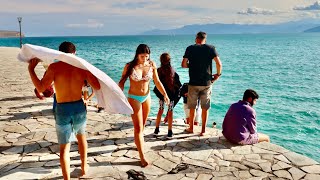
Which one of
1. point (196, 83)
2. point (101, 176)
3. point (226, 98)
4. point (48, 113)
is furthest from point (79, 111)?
point (226, 98)

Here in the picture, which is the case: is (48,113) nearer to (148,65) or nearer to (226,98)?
(148,65)

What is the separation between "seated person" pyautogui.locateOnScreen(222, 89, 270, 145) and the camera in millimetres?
6801

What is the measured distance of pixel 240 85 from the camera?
29109 millimetres

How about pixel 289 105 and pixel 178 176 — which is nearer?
pixel 178 176

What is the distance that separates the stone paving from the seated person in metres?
0.20

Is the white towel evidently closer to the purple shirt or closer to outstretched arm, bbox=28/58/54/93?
outstretched arm, bbox=28/58/54/93

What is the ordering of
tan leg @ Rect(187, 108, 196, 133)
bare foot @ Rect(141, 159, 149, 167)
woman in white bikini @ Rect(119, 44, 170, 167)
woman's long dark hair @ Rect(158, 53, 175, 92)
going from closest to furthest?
woman in white bikini @ Rect(119, 44, 170, 167) < bare foot @ Rect(141, 159, 149, 167) < woman's long dark hair @ Rect(158, 53, 175, 92) < tan leg @ Rect(187, 108, 196, 133)

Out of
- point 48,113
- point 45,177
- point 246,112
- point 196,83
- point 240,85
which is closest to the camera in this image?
point 45,177

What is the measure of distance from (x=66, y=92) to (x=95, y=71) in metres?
0.54

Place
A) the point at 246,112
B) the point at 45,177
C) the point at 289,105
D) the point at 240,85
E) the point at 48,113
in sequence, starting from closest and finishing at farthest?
the point at 45,177, the point at 246,112, the point at 48,113, the point at 289,105, the point at 240,85

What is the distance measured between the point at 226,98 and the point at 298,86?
36.8 feet

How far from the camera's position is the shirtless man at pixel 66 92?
14.3 feet

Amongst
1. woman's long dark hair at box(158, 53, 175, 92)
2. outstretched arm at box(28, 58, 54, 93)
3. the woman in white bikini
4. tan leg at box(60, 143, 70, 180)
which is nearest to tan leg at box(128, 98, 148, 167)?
the woman in white bikini

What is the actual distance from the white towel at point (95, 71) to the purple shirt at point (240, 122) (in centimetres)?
302
